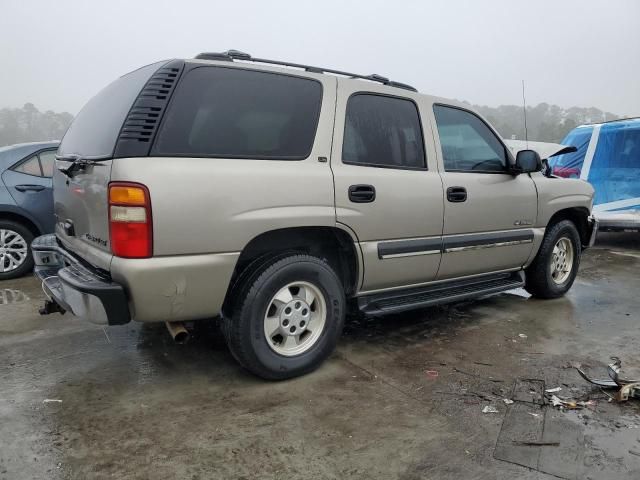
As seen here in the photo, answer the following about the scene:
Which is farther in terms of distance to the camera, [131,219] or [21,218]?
[21,218]

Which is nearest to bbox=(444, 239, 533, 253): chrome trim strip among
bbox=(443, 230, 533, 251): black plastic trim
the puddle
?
bbox=(443, 230, 533, 251): black plastic trim

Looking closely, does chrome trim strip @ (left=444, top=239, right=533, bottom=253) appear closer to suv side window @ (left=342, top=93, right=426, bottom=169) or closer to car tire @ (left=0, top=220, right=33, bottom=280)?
suv side window @ (left=342, top=93, right=426, bottom=169)

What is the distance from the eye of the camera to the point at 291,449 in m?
2.38

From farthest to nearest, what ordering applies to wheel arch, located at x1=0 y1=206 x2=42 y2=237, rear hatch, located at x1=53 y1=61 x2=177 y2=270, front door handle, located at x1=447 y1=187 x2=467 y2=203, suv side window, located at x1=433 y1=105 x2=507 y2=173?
wheel arch, located at x1=0 y1=206 x2=42 y2=237 < suv side window, located at x1=433 y1=105 x2=507 y2=173 < front door handle, located at x1=447 y1=187 x2=467 y2=203 < rear hatch, located at x1=53 y1=61 x2=177 y2=270

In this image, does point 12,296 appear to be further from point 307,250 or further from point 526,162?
point 526,162

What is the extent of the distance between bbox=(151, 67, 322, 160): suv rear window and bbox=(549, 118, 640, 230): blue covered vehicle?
5661 millimetres

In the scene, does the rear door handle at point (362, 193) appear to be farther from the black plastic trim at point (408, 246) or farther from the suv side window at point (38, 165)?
the suv side window at point (38, 165)

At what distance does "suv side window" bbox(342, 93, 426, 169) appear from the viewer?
3.31 m

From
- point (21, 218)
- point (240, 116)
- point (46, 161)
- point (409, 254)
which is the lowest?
point (409, 254)

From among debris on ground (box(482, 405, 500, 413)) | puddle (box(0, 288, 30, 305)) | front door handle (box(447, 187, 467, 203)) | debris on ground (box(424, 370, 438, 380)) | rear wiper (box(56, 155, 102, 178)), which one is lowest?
debris on ground (box(482, 405, 500, 413))

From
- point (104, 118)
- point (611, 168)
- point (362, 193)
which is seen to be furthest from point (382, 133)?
point (611, 168)

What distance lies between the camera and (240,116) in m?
2.85

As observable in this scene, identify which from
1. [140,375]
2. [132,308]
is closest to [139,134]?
[132,308]

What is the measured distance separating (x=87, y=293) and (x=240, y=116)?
1239mm
